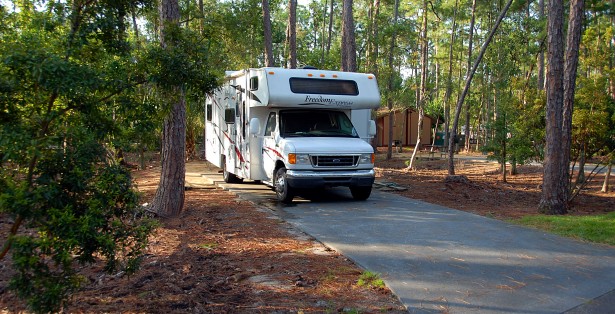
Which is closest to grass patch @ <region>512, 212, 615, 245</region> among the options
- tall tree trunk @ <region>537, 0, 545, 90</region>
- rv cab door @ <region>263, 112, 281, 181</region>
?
rv cab door @ <region>263, 112, 281, 181</region>

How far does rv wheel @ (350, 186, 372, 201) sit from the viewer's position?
1201cm

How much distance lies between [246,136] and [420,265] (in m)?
7.17

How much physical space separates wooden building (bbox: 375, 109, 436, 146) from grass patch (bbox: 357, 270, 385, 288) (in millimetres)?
35723

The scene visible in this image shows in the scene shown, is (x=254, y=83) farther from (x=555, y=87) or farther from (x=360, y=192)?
(x=555, y=87)

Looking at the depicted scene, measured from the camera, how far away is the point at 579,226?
937 cm

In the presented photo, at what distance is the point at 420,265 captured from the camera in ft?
21.6

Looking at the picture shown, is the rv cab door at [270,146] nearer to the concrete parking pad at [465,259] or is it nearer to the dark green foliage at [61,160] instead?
the concrete parking pad at [465,259]

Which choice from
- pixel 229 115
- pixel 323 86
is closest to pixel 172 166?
pixel 323 86

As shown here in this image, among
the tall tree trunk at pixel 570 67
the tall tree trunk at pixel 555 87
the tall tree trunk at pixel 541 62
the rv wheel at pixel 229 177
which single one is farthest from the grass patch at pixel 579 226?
the tall tree trunk at pixel 541 62

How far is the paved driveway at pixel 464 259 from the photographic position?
5438mm

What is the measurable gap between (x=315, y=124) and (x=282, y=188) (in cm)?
183

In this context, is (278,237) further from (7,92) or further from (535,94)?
(535,94)

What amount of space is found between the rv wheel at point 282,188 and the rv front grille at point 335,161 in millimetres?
→ 753

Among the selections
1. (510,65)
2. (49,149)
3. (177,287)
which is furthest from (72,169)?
(510,65)
